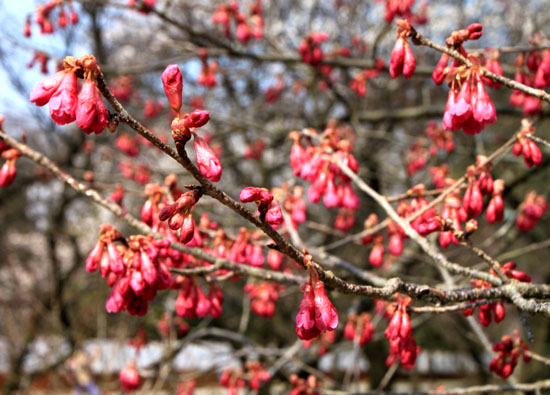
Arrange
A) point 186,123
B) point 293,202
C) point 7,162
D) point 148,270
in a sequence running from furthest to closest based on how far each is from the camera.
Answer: point 293,202
point 7,162
point 148,270
point 186,123

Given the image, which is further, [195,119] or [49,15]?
[49,15]

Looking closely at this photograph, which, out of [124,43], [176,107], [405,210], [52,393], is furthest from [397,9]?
[124,43]

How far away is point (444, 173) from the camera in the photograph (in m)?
3.65

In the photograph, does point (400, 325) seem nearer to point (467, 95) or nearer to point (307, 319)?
point (307, 319)

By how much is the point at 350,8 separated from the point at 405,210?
26.7ft

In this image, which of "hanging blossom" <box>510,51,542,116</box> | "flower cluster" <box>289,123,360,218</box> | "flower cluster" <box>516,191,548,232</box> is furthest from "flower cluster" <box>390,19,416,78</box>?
"flower cluster" <box>516,191,548,232</box>

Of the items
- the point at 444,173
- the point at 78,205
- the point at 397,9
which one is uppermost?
the point at 78,205

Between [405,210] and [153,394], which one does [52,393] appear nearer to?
[153,394]

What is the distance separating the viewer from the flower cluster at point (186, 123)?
3.90ft

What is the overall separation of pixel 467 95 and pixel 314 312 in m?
1.05

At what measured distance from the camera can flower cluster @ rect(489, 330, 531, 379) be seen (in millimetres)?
2213

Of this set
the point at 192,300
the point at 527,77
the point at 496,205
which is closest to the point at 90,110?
the point at 192,300

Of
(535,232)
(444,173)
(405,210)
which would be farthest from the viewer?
(535,232)

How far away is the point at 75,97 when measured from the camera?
4.22ft
